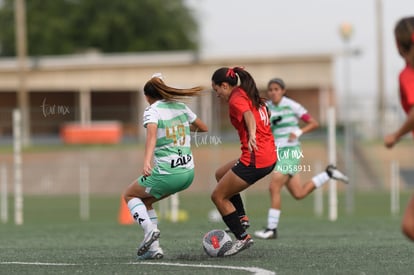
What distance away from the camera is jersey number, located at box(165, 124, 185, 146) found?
9.42 metres

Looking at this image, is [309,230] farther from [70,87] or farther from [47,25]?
[47,25]

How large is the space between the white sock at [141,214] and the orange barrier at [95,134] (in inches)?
1019

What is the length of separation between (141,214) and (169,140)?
0.77 metres

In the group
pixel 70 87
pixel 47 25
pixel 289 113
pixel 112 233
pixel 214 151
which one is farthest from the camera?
pixel 47 25

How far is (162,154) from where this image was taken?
9.41 m

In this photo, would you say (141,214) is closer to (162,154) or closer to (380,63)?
(162,154)

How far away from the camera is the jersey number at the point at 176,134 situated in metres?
9.42

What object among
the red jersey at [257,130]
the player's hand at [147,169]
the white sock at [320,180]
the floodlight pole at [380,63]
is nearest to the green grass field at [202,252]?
the white sock at [320,180]

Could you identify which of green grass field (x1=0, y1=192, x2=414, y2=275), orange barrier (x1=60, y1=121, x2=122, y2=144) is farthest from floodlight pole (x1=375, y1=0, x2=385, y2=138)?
green grass field (x1=0, y1=192, x2=414, y2=275)

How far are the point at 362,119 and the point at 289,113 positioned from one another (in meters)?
26.8

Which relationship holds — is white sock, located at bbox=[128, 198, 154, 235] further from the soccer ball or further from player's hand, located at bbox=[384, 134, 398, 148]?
player's hand, located at bbox=[384, 134, 398, 148]

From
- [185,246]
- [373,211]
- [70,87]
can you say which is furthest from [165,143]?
[70,87]

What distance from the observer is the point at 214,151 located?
3222 centimetres

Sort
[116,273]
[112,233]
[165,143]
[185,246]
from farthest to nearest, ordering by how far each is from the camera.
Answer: [112,233]
[185,246]
[165,143]
[116,273]
